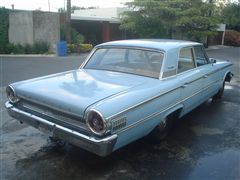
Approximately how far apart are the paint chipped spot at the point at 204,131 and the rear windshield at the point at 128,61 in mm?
1461

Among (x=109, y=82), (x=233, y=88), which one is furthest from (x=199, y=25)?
(x=109, y=82)

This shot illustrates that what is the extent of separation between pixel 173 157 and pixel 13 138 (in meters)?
2.54

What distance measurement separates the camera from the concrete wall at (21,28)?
20.5 metres

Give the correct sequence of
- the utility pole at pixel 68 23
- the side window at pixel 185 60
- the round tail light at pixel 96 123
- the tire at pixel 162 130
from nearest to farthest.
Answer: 1. the round tail light at pixel 96 123
2. the tire at pixel 162 130
3. the side window at pixel 185 60
4. the utility pole at pixel 68 23

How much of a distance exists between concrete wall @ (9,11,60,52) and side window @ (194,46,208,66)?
52.1 ft

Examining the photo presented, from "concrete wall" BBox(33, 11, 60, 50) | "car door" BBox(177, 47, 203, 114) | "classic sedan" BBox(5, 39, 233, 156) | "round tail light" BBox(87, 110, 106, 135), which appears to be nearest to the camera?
"round tail light" BBox(87, 110, 106, 135)

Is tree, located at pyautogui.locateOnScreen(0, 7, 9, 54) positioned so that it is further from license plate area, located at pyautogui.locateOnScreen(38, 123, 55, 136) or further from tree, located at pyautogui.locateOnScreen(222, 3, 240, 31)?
tree, located at pyautogui.locateOnScreen(222, 3, 240, 31)

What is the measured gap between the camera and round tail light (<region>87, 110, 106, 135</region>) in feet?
11.2

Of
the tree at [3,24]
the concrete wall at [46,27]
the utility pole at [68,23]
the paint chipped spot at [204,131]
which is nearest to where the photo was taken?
the paint chipped spot at [204,131]

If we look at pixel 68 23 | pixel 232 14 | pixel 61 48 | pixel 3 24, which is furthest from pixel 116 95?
pixel 232 14

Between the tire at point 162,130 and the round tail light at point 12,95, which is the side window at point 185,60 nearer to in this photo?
the tire at point 162,130

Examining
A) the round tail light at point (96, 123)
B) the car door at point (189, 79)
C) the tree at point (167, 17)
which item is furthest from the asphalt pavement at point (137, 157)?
the tree at point (167, 17)

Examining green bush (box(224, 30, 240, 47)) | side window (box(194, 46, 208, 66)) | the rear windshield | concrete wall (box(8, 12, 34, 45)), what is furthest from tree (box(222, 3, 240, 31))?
the rear windshield

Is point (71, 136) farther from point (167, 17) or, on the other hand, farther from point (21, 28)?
point (167, 17)
